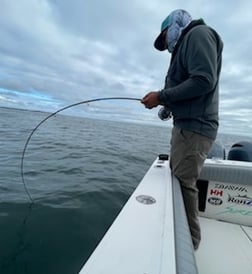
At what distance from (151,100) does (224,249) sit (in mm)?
1489

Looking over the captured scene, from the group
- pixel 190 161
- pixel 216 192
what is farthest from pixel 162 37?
pixel 216 192

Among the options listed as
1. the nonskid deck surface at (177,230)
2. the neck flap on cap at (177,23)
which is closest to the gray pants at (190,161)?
the nonskid deck surface at (177,230)

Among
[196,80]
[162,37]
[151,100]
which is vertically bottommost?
[151,100]

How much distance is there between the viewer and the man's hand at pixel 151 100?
1.63 metres

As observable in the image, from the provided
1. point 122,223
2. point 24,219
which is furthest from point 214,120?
point 24,219

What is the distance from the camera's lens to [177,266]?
81 centimetres

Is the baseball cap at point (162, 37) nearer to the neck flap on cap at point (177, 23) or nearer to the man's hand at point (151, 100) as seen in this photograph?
the neck flap on cap at point (177, 23)

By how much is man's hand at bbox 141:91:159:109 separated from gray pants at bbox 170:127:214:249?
0.90 ft

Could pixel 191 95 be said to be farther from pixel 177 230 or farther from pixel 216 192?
pixel 216 192

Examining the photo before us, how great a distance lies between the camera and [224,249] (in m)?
1.96

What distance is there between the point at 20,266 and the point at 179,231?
1466 millimetres

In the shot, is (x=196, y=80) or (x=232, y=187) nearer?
(x=196, y=80)

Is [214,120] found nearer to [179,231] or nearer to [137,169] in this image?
[179,231]

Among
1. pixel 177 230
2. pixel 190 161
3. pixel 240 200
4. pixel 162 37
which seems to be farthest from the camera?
pixel 240 200
